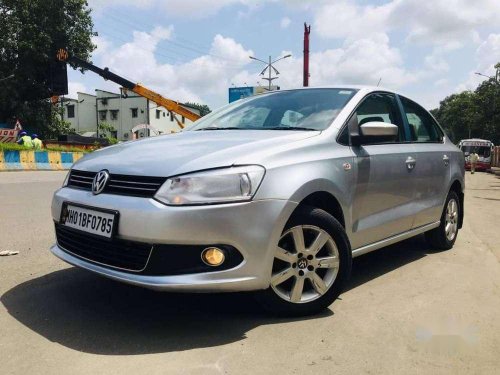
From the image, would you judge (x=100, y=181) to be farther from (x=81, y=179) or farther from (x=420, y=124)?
(x=420, y=124)

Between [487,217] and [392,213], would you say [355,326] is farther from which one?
[487,217]

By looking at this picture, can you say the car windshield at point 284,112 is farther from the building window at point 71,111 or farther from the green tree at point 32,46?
the building window at point 71,111

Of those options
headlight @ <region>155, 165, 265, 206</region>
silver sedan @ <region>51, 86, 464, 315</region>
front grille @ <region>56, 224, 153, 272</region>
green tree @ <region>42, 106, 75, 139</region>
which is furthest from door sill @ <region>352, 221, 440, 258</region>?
green tree @ <region>42, 106, 75, 139</region>

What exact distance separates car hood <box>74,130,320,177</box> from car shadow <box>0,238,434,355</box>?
0.93m

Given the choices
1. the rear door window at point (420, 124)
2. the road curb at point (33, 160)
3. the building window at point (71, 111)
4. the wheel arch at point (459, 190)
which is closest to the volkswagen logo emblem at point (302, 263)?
the rear door window at point (420, 124)

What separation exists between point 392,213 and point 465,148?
41231mm

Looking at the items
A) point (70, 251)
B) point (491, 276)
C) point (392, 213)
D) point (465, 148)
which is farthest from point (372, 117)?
point (465, 148)

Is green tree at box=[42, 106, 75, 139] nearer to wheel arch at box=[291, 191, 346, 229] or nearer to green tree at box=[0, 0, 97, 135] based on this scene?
green tree at box=[0, 0, 97, 135]

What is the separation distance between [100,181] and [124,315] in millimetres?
873

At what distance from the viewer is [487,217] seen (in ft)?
28.0

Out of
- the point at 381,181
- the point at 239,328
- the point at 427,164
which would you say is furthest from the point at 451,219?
the point at 239,328

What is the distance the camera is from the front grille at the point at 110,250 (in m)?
2.77

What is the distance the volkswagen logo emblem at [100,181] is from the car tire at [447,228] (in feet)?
11.7

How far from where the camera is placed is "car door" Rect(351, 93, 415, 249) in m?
3.65
